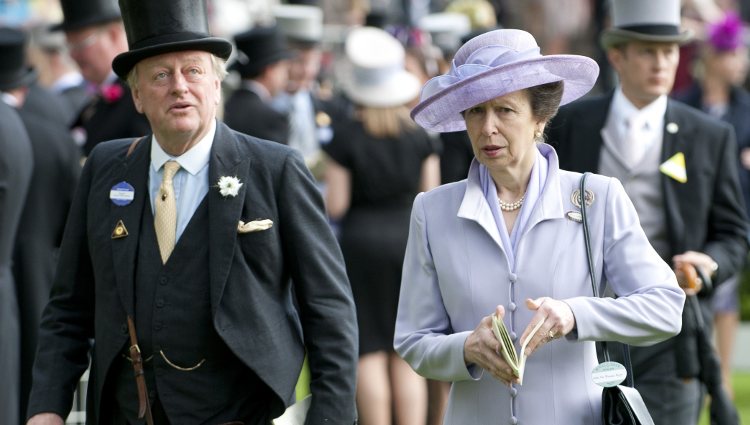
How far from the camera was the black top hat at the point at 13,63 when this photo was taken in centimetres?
902

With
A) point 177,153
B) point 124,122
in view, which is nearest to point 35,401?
point 177,153

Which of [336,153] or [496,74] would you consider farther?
[336,153]

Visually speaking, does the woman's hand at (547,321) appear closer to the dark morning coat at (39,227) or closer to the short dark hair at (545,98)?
the short dark hair at (545,98)

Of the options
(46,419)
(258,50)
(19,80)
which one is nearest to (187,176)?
(46,419)

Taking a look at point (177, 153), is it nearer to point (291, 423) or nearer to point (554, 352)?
point (291, 423)

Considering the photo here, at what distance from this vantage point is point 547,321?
4.52 metres

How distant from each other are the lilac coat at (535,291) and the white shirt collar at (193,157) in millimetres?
826

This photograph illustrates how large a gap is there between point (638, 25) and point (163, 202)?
115 inches

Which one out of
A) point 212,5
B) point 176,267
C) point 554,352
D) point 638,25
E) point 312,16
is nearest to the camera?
point 554,352

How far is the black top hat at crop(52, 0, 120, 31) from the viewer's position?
29.0 ft

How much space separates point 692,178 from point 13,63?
416 centimetres

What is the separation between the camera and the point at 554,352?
4805 millimetres

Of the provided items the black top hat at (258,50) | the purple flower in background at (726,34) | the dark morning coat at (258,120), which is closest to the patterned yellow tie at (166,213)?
the dark morning coat at (258,120)

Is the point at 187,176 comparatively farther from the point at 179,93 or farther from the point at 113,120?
the point at 113,120
